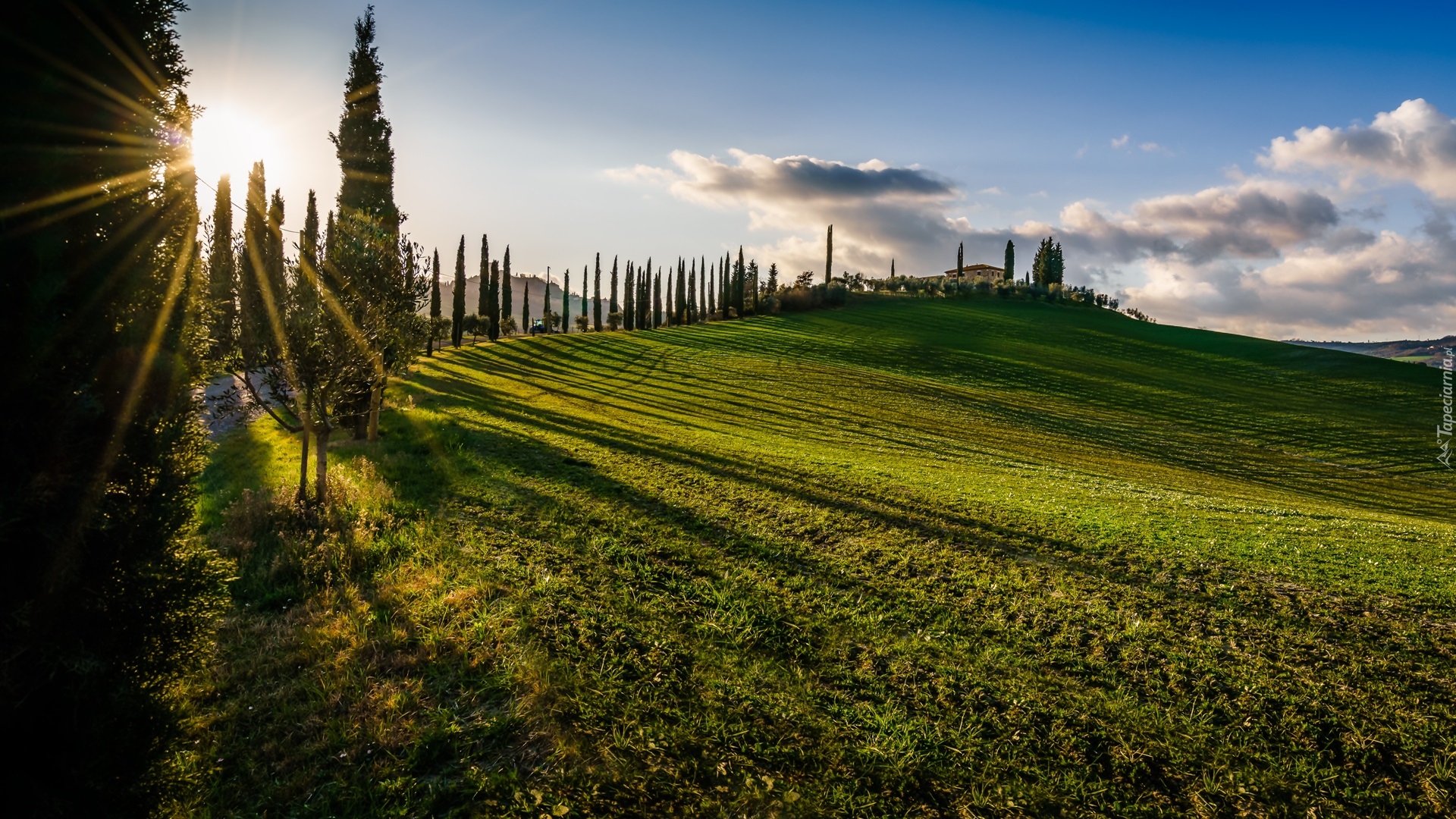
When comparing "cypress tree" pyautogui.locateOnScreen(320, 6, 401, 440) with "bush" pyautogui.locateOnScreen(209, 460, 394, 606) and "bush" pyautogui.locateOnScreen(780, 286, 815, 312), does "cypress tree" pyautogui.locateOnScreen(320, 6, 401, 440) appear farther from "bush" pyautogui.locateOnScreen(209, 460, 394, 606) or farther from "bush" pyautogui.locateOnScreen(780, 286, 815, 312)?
"bush" pyautogui.locateOnScreen(780, 286, 815, 312)

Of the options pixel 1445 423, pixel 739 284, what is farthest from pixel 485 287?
pixel 1445 423

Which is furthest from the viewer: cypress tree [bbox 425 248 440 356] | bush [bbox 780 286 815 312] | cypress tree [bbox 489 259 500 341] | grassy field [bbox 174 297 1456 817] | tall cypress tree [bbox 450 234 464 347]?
bush [bbox 780 286 815 312]

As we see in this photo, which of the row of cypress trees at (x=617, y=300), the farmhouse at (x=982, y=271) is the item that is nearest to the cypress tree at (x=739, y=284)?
the row of cypress trees at (x=617, y=300)

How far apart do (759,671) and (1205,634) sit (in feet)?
21.9

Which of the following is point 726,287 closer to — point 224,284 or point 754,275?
point 754,275

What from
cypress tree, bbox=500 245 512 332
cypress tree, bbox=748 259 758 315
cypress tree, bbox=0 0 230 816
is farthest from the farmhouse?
cypress tree, bbox=0 0 230 816

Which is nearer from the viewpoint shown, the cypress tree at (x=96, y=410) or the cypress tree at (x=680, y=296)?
the cypress tree at (x=96, y=410)

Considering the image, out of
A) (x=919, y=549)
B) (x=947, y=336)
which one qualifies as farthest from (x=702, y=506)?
(x=947, y=336)

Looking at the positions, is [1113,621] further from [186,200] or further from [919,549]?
[186,200]

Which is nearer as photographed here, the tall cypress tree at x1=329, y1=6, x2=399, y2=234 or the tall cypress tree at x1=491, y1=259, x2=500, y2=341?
the tall cypress tree at x1=329, y1=6, x2=399, y2=234

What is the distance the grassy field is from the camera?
633cm

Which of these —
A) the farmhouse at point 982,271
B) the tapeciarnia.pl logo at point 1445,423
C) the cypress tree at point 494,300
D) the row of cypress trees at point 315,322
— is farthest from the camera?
the farmhouse at point 982,271

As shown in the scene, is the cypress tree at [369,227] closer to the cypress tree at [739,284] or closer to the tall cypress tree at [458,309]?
the tall cypress tree at [458,309]

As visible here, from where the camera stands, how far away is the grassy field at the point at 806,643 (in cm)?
633
